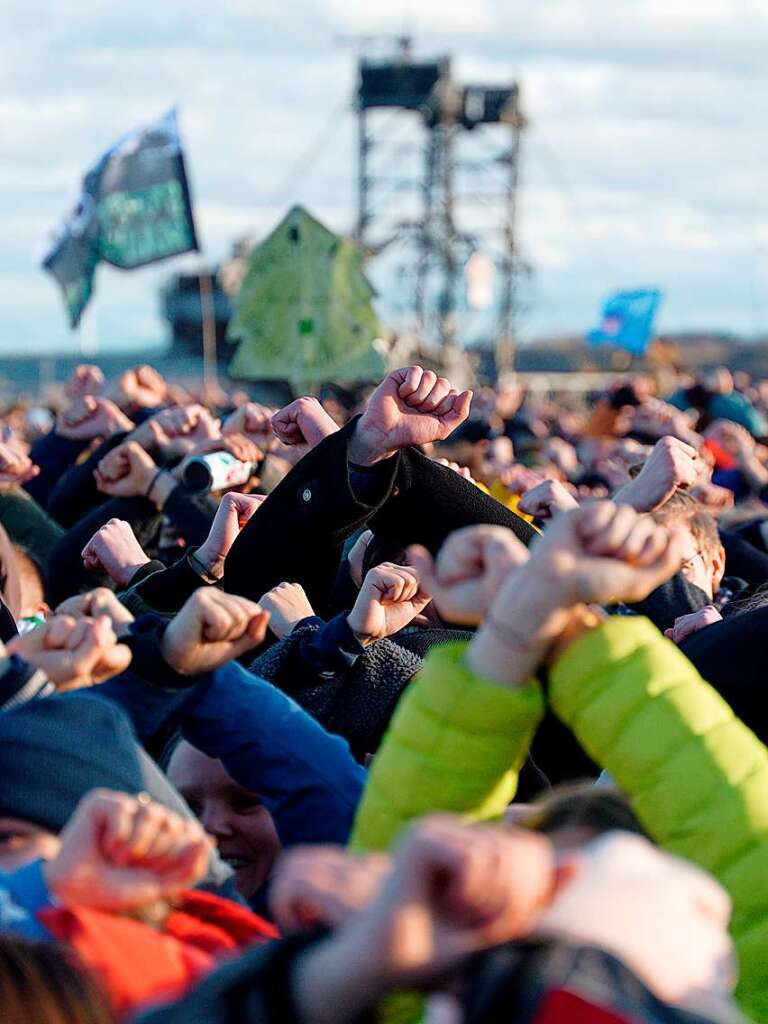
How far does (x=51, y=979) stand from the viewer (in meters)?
1.96

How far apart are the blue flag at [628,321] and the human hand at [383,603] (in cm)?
1396

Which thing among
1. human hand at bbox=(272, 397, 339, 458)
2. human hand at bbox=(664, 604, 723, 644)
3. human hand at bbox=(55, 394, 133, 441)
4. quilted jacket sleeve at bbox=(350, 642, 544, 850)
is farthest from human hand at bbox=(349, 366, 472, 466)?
human hand at bbox=(55, 394, 133, 441)

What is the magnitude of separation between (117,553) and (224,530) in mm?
300

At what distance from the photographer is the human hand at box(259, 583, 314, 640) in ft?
13.1

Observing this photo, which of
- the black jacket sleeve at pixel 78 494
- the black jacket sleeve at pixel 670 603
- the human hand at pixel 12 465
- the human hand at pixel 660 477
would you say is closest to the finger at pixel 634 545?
the human hand at pixel 660 477

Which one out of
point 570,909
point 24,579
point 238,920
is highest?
point 570,909

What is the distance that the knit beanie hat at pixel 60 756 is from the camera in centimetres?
239

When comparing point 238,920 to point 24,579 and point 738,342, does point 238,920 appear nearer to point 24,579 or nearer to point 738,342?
point 24,579

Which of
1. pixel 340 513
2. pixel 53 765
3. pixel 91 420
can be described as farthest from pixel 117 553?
pixel 91 420

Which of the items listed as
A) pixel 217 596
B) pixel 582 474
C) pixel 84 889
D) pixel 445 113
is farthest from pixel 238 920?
pixel 445 113

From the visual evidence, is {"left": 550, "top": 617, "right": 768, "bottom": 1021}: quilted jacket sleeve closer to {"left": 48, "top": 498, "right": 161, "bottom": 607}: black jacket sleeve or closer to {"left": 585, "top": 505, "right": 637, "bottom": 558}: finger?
{"left": 585, "top": 505, "right": 637, "bottom": 558}: finger

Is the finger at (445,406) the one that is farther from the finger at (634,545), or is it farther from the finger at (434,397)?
the finger at (634,545)

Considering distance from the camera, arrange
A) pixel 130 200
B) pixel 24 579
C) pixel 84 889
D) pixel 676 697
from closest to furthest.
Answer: pixel 84 889 → pixel 676 697 → pixel 24 579 → pixel 130 200

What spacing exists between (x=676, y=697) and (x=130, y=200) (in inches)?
429
